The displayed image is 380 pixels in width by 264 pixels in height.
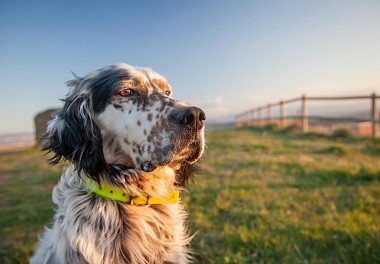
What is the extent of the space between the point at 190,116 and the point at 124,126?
1.75 feet

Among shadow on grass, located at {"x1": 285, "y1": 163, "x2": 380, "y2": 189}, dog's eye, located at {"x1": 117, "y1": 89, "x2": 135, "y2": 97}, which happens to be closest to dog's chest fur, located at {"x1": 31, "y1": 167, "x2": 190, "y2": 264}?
dog's eye, located at {"x1": 117, "y1": 89, "x2": 135, "y2": 97}

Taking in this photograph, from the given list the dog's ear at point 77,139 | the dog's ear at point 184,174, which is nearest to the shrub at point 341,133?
the dog's ear at point 184,174

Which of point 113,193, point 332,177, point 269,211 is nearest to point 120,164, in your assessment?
point 113,193

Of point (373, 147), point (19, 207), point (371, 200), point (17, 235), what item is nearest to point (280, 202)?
point (371, 200)

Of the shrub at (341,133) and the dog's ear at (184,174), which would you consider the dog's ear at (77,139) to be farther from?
the shrub at (341,133)

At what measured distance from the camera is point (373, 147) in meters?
10.1

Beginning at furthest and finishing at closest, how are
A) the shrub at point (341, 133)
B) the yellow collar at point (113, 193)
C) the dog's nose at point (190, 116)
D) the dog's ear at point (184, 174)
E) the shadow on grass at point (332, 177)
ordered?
the shrub at point (341, 133) → the shadow on grass at point (332, 177) → the dog's ear at point (184, 174) → the yellow collar at point (113, 193) → the dog's nose at point (190, 116)

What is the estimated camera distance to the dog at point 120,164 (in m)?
2.53

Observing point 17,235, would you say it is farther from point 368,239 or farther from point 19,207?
point 368,239

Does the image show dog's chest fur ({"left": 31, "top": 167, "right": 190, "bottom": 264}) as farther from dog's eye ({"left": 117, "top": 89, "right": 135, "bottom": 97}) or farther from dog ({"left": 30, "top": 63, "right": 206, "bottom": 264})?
dog's eye ({"left": 117, "top": 89, "right": 135, "bottom": 97})

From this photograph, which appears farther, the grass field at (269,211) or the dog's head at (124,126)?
the grass field at (269,211)

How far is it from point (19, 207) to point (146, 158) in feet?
14.2

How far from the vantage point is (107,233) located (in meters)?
2.62

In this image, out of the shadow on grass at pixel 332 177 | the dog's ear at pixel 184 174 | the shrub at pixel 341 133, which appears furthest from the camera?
the shrub at pixel 341 133
